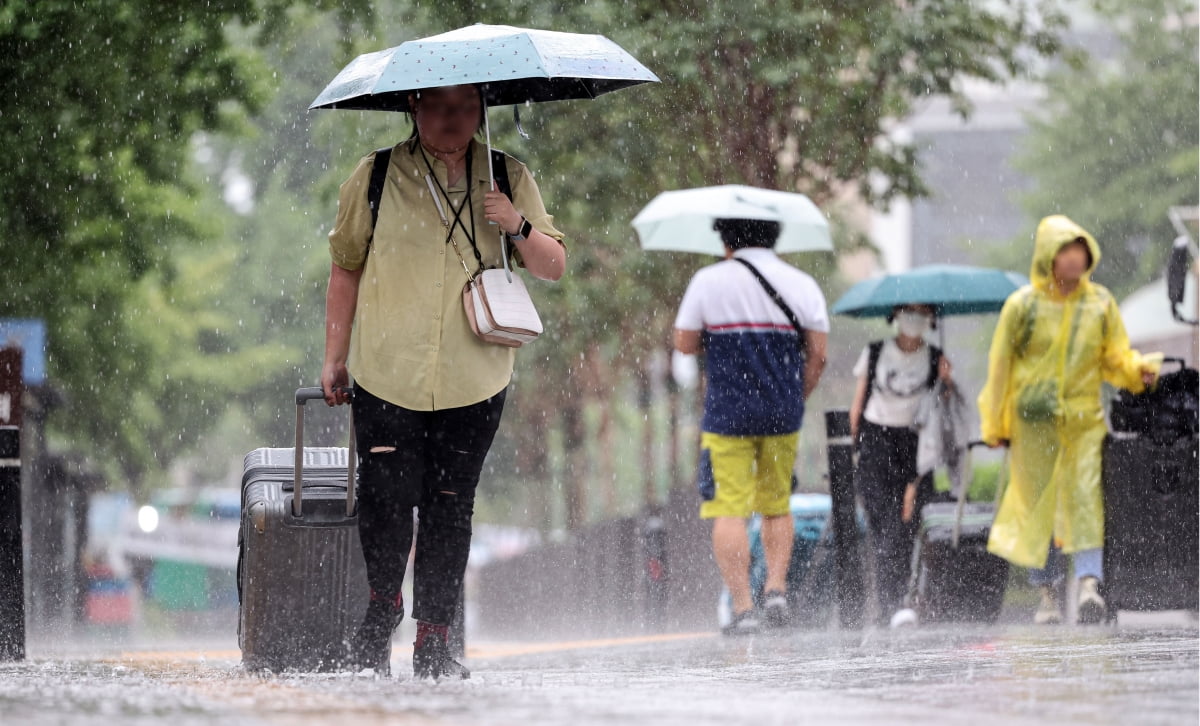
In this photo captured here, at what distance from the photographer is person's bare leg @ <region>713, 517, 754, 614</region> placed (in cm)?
893

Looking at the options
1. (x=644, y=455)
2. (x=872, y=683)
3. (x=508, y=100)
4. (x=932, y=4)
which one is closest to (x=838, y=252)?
(x=932, y=4)

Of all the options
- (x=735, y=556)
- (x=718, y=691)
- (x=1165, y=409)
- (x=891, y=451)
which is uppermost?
(x=1165, y=409)

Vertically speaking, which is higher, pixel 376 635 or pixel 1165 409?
pixel 1165 409

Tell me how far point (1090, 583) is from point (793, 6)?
6.39m

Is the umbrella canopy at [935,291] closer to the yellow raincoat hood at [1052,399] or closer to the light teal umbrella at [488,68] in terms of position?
the yellow raincoat hood at [1052,399]

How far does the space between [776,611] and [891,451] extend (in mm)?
1531

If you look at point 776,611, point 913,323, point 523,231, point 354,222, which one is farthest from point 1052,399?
point 354,222

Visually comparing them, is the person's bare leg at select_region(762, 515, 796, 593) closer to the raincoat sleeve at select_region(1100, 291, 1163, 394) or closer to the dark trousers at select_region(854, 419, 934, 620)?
the dark trousers at select_region(854, 419, 934, 620)

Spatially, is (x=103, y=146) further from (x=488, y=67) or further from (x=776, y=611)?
(x=488, y=67)

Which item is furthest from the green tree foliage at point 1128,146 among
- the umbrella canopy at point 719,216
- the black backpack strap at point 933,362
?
the black backpack strap at point 933,362

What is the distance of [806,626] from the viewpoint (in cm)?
1048

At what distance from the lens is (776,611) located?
357 inches

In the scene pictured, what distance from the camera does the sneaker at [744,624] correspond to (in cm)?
890

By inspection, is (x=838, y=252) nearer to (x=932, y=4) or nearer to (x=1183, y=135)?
(x=932, y=4)
